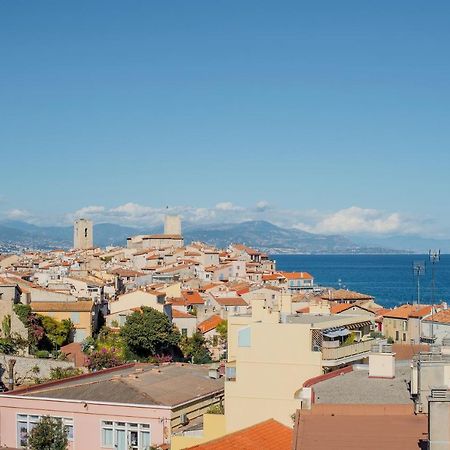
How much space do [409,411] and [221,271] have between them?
87766 millimetres

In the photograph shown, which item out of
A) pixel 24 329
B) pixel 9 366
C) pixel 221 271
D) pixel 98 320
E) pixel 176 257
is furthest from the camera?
pixel 176 257

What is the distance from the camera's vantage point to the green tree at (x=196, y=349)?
49.5 meters

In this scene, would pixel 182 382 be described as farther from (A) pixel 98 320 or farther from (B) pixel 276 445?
(A) pixel 98 320

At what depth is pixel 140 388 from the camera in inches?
969

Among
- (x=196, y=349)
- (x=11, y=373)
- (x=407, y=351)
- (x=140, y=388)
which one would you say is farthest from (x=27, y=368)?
(x=407, y=351)

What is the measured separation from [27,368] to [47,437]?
1669 cm

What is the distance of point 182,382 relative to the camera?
26.7m

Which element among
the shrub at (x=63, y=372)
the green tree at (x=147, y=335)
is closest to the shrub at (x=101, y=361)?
the shrub at (x=63, y=372)

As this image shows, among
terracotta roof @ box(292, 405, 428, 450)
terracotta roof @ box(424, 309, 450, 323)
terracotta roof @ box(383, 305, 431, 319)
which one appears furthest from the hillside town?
terracotta roof @ box(383, 305, 431, 319)

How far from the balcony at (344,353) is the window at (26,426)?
22.8 ft

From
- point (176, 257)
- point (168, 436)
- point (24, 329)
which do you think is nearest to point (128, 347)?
point (24, 329)

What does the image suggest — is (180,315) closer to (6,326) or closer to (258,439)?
(6,326)

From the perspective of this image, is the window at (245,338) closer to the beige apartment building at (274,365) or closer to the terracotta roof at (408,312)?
the beige apartment building at (274,365)

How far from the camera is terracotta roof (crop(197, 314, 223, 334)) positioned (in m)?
57.2
